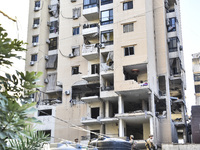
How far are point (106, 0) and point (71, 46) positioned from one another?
24.3 ft

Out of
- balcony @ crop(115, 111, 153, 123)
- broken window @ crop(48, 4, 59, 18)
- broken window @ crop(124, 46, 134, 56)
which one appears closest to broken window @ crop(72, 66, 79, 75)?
broken window @ crop(124, 46, 134, 56)

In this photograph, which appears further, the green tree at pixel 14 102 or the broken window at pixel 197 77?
the broken window at pixel 197 77

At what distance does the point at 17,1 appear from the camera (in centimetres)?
721

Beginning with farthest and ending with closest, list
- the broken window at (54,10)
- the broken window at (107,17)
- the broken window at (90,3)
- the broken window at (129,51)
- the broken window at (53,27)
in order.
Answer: the broken window at (54,10) → the broken window at (53,27) → the broken window at (90,3) → the broken window at (107,17) → the broken window at (129,51)

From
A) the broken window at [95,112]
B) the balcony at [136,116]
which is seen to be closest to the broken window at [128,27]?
the balcony at [136,116]

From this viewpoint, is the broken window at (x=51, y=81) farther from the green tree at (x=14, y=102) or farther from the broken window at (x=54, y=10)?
the green tree at (x=14, y=102)

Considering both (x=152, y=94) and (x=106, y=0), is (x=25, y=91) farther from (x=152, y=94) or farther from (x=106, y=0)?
(x=106, y=0)

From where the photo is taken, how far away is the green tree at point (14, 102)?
4072 millimetres

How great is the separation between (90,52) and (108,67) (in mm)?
3403

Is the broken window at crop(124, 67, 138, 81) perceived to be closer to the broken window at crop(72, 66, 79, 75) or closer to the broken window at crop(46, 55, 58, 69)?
the broken window at crop(72, 66, 79, 75)

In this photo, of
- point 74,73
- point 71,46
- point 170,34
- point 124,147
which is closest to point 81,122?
point 74,73

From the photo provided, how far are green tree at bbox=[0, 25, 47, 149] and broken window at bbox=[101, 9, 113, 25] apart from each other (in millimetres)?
29765

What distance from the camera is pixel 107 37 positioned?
111 feet

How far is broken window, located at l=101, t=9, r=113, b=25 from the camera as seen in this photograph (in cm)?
3397
